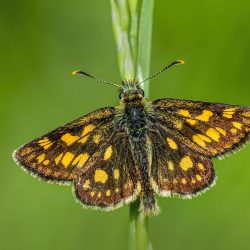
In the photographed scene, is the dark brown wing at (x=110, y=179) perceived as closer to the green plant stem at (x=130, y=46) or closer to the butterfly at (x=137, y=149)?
the butterfly at (x=137, y=149)

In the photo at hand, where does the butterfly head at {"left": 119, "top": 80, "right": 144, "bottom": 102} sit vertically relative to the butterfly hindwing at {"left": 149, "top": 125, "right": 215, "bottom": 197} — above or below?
above

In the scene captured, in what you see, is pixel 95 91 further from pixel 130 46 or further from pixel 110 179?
pixel 130 46

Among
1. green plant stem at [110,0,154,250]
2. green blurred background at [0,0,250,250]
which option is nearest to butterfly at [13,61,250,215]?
green plant stem at [110,0,154,250]

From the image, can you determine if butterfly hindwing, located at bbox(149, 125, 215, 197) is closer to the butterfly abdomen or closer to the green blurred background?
the butterfly abdomen

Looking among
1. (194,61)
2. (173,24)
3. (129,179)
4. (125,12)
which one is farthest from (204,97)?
(125,12)

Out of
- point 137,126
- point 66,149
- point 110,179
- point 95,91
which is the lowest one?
point 110,179

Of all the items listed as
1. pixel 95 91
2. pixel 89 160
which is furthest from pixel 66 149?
pixel 95 91
